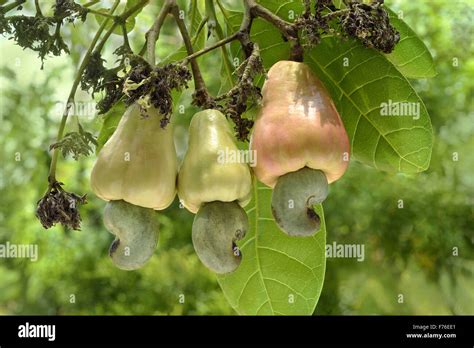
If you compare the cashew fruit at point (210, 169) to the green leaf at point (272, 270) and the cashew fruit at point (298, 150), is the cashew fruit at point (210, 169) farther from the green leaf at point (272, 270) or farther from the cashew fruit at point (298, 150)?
the green leaf at point (272, 270)

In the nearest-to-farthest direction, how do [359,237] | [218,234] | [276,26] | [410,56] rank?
[218,234]
[276,26]
[410,56]
[359,237]

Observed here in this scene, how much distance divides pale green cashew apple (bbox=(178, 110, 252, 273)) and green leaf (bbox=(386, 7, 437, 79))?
270mm

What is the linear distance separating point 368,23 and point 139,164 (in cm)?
25

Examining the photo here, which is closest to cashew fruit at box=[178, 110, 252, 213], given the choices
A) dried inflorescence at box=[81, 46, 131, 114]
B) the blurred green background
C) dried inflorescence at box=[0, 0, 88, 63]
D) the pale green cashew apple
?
the pale green cashew apple

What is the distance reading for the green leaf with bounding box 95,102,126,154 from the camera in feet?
2.66

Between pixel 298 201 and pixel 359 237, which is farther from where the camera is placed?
pixel 359 237

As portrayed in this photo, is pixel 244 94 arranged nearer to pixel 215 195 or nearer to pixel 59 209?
pixel 215 195

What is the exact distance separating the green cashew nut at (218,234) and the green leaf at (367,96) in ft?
0.70

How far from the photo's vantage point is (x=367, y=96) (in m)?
0.80

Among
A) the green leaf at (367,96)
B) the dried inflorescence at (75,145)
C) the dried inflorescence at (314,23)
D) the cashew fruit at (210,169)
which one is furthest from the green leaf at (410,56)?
the dried inflorescence at (75,145)

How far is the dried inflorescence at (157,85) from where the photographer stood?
0.64m

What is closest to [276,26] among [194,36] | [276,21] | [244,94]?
[276,21]
